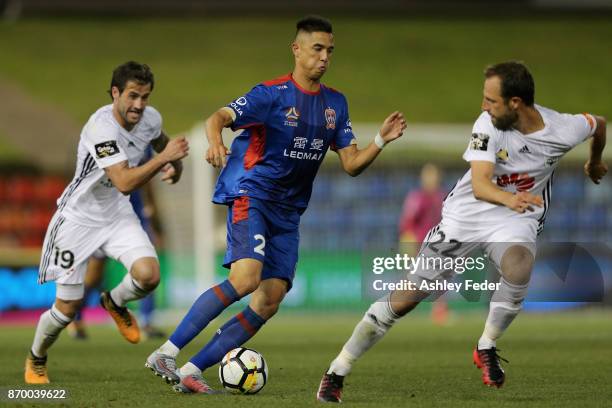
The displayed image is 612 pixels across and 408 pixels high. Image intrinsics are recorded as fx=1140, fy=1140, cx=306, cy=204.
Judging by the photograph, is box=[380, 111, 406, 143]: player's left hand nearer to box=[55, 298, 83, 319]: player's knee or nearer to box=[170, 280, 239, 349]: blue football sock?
box=[170, 280, 239, 349]: blue football sock

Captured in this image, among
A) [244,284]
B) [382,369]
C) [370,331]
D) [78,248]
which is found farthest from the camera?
[382,369]

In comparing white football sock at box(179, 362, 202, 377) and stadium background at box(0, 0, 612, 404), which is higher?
stadium background at box(0, 0, 612, 404)

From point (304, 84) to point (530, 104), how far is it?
4.81ft

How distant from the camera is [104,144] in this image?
7801mm

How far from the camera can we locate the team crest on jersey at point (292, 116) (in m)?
7.31

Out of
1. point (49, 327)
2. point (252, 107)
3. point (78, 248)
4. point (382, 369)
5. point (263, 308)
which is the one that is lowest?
point (382, 369)

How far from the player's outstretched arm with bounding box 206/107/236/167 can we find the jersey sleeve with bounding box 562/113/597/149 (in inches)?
83.7

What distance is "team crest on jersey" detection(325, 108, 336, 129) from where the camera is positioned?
24.4 ft

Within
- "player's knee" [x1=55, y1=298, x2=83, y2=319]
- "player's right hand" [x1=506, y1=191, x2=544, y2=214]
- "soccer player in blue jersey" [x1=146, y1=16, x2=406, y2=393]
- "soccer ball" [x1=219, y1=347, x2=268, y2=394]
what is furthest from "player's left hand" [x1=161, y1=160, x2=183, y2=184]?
"player's right hand" [x1=506, y1=191, x2=544, y2=214]

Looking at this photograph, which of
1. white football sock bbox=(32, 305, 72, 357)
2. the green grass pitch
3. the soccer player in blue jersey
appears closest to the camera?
the green grass pitch

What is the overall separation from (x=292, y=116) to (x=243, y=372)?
65.3 inches

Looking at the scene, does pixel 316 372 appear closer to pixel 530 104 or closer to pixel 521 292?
pixel 521 292

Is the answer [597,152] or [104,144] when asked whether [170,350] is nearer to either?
[104,144]

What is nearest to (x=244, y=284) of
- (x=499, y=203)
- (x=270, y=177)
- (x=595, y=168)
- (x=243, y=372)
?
(x=243, y=372)
